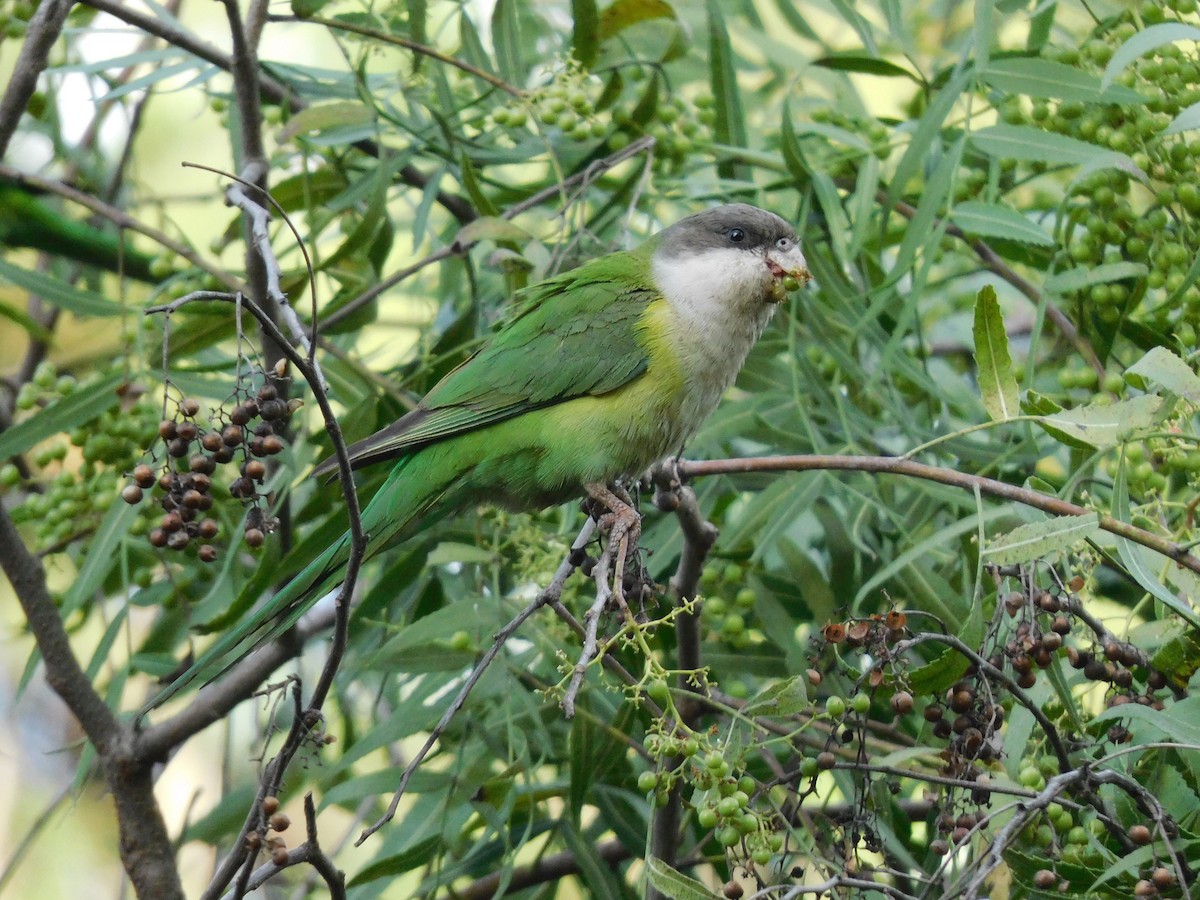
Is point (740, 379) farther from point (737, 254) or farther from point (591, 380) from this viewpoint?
point (591, 380)

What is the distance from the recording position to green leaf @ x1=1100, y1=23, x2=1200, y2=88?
2354mm

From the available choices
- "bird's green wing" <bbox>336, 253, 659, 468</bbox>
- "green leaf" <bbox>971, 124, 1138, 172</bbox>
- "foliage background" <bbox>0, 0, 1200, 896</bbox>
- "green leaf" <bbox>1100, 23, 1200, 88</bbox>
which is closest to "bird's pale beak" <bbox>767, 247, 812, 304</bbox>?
"foliage background" <bbox>0, 0, 1200, 896</bbox>

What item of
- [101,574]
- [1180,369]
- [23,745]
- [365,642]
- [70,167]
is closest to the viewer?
[1180,369]

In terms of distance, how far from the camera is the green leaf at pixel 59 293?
3.08 m

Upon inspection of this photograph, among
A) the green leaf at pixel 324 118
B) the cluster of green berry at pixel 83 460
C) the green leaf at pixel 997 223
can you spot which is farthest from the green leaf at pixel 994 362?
the cluster of green berry at pixel 83 460

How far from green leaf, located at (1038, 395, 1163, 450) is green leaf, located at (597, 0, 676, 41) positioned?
169cm

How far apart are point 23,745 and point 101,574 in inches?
116

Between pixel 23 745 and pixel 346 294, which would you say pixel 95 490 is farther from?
pixel 23 745

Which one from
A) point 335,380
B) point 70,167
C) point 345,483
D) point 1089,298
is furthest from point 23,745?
point 1089,298

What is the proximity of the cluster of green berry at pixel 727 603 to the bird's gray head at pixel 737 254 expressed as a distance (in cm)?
68

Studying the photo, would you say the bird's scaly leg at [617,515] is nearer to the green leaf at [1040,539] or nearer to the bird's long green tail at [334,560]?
the bird's long green tail at [334,560]

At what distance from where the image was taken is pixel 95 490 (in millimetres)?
3139

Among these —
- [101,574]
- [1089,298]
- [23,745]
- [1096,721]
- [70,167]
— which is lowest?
[23,745]

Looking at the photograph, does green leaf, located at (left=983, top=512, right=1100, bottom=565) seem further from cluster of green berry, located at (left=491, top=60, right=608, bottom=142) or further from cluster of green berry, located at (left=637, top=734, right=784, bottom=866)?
cluster of green berry, located at (left=491, top=60, right=608, bottom=142)
